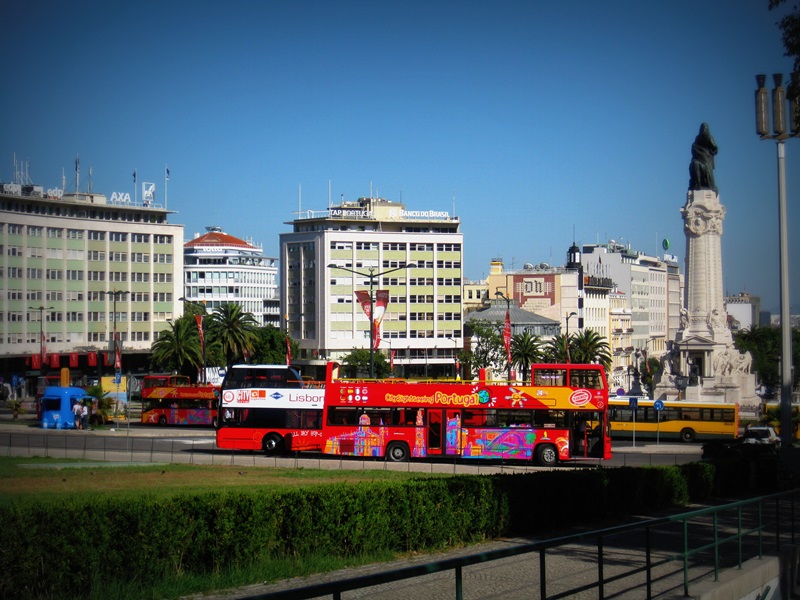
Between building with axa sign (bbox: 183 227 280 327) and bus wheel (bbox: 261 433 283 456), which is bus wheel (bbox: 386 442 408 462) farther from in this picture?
building with axa sign (bbox: 183 227 280 327)

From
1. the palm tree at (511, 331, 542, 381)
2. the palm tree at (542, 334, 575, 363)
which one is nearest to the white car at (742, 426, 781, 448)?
the palm tree at (511, 331, 542, 381)

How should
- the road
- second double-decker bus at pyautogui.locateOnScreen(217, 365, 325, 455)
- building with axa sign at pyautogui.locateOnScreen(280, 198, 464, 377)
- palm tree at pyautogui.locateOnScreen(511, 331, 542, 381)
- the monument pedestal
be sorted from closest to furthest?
the road < second double-decker bus at pyautogui.locateOnScreen(217, 365, 325, 455) < the monument pedestal < palm tree at pyautogui.locateOnScreen(511, 331, 542, 381) < building with axa sign at pyautogui.locateOnScreen(280, 198, 464, 377)

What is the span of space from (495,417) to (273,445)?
967cm

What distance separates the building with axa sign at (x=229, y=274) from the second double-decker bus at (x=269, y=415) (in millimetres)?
124320

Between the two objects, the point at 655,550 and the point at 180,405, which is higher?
the point at 655,550

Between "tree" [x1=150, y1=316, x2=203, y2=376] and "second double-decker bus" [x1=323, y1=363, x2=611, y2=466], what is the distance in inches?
1819

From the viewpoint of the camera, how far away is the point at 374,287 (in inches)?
4515

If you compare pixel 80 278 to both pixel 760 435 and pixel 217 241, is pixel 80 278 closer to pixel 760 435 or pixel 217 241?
pixel 760 435

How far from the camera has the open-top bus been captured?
62656mm

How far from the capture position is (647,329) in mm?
199625

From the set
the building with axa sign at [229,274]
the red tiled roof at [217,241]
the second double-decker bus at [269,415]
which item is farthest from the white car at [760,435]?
the red tiled roof at [217,241]

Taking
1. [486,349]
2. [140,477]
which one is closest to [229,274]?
[486,349]

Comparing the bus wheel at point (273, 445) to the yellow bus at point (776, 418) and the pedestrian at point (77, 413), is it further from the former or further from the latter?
the yellow bus at point (776, 418)

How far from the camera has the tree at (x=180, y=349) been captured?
83875 mm
